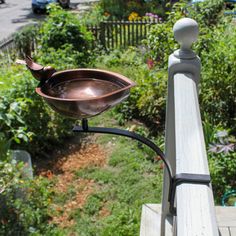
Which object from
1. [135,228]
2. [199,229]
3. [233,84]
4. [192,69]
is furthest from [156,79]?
[199,229]

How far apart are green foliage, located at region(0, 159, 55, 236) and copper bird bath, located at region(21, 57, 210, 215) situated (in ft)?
6.93

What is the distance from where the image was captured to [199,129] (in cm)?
110

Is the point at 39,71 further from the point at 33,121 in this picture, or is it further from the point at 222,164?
the point at 33,121

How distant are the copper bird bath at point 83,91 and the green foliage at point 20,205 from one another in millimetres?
2113

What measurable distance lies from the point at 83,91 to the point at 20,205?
2.49 m

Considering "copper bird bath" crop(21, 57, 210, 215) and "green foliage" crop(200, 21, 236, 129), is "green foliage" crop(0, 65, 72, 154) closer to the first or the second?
"green foliage" crop(200, 21, 236, 129)

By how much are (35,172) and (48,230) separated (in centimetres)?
108

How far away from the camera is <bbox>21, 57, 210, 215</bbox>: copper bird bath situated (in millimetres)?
1081

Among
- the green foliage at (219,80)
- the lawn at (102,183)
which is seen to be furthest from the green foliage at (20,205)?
the green foliage at (219,80)

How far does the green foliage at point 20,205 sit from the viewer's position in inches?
124

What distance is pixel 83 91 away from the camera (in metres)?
1.20

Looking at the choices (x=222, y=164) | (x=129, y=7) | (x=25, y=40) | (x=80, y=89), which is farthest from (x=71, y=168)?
(x=129, y=7)

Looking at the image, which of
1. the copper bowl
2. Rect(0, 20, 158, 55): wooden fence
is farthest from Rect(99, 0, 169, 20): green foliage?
the copper bowl

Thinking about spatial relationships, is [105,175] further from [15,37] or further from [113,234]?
[15,37]
